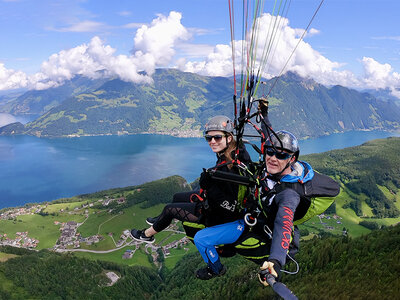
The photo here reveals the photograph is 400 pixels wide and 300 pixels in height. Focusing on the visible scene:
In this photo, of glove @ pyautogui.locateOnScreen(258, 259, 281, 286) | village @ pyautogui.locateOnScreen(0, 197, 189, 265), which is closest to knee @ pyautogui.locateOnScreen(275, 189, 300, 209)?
glove @ pyautogui.locateOnScreen(258, 259, 281, 286)

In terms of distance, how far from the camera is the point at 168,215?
6.23 metres

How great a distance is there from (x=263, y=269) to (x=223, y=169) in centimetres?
235

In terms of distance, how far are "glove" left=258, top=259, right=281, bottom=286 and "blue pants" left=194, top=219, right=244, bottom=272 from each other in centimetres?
199

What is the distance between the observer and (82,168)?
137375 millimetres

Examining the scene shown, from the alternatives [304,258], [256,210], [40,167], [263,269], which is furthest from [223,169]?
[40,167]

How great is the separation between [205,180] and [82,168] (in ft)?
484

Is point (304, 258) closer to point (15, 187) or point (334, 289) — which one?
point (334, 289)

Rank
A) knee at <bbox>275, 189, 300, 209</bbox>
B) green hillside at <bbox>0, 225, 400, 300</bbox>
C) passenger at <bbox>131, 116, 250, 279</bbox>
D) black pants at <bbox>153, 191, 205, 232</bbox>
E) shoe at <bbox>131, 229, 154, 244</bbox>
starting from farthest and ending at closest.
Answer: green hillside at <bbox>0, 225, 400, 300</bbox> < shoe at <bbox>131, 229, 154, 244</bbox> < black pants at <bbox>153, 191, 205, 232</bbox> < passenger at <bbox>131, 116, 250, 279</bbox> < knee at <bbox>275, 189, 300, 209</bbox>

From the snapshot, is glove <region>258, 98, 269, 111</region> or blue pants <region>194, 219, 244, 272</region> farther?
glove <region>258, 98, 269, 111</region>

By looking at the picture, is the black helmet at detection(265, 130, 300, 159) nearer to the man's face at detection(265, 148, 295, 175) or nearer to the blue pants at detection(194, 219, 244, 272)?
the man's face at detection(265, 148, 295, 175)

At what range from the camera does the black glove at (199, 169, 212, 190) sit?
16.4 feet

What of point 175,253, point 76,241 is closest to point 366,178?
point 175,253

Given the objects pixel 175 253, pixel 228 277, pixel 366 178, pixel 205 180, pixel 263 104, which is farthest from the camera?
pixel 366 178

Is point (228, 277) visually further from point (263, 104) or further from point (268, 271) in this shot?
point (268, 271)
